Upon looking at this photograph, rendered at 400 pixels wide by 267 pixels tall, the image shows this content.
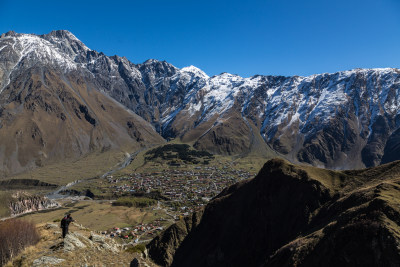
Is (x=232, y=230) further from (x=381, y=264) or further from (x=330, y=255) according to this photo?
(x=381, y=264)

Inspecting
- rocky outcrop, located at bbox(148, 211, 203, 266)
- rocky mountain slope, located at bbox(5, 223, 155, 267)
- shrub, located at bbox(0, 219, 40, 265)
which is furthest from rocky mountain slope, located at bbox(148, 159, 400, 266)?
shrub, located at bbox(0, 219, 40, 265)

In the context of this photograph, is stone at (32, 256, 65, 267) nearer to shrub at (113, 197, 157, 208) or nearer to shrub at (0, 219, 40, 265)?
shrub at (0, 219, 40, 265)

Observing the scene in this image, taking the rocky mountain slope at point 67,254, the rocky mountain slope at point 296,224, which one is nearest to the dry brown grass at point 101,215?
the rocky mountain slope at point 296,224

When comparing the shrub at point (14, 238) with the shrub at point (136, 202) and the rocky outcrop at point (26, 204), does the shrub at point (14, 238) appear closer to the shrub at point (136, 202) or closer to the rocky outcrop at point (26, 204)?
the shrub at point (136, 202)

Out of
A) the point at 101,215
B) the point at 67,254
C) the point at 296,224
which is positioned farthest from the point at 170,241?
the point at 101,215

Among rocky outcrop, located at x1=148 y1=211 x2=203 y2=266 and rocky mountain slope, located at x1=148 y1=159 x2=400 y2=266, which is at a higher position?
rocky mountain slope, located at x1=148 y1=159 x2=400 y2=266

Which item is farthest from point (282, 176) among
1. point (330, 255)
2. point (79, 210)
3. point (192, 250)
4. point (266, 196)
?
point (79, 210)

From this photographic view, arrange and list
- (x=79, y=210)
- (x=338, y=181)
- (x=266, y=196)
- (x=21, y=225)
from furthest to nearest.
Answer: (x=79, y=210)
(x=266, y=196)
(x=338, y=181)
(x=21, y=225)
